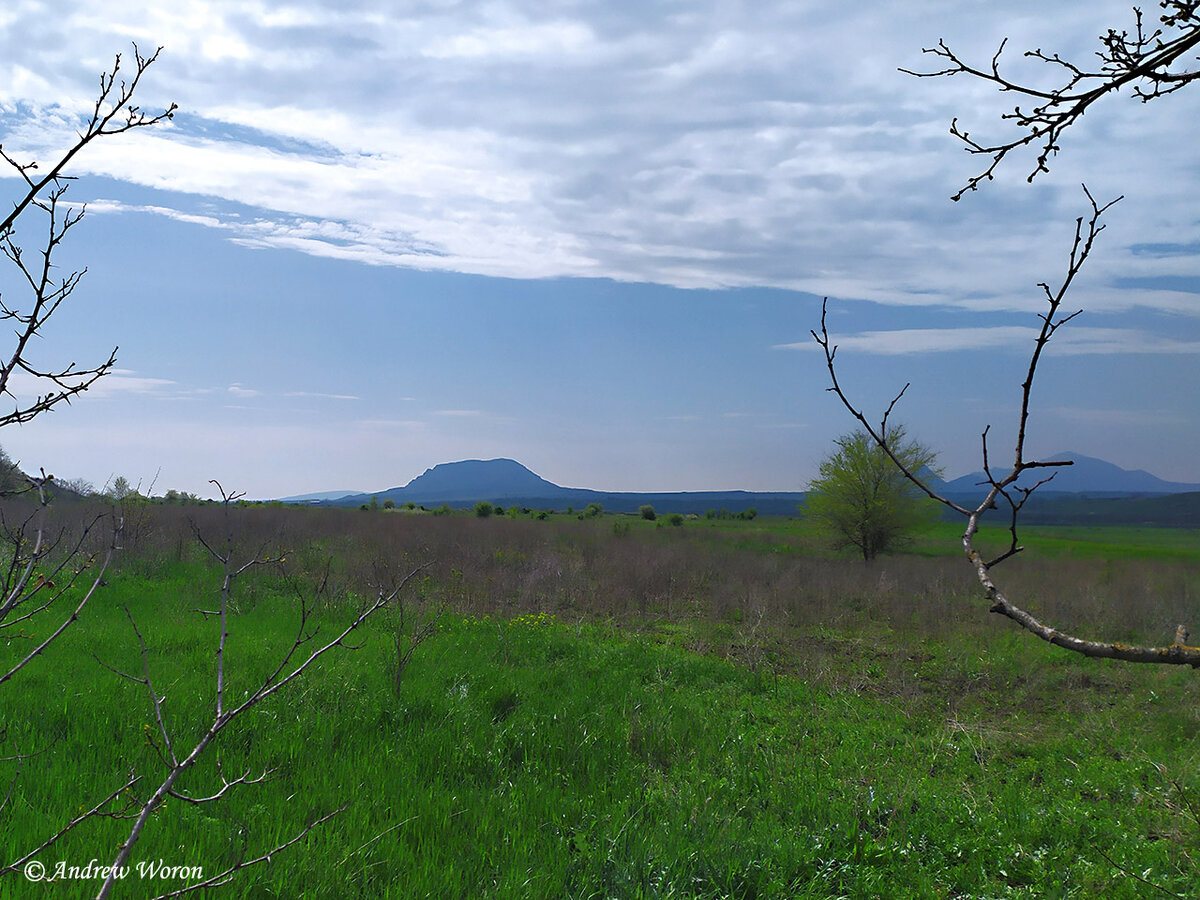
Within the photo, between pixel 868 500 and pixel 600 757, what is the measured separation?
23783 millimetres

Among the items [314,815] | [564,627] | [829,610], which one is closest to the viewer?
[314,815]

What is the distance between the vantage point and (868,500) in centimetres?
2745

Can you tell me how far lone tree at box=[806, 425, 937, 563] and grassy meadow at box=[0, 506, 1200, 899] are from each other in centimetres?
1424

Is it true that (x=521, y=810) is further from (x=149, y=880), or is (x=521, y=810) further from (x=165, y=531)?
(x=165, y=531)

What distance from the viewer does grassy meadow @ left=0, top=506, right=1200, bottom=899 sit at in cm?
411

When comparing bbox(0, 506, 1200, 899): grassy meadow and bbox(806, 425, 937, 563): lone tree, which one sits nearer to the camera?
bbox(0, 506, 1200, 899): grassy meadow

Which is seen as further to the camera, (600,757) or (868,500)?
(868,500)

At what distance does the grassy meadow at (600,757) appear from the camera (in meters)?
Result: 4.11

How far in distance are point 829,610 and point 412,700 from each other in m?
11.5

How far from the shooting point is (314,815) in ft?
14.3

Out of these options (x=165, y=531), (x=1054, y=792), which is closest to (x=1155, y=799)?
(x=1054, y=792)

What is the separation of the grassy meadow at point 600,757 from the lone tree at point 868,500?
1424 centimetres

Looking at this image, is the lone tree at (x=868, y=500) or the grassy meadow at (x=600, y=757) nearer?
the grassy meadow at (x=600, y=757)

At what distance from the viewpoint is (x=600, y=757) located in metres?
6.12
